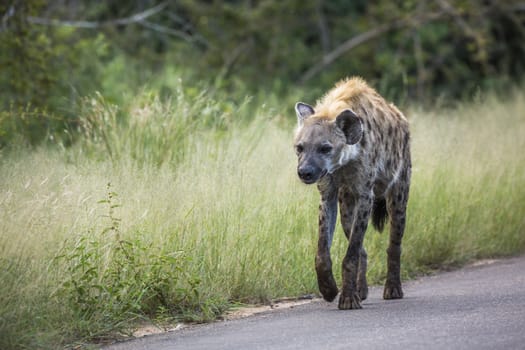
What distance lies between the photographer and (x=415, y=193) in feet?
30.1

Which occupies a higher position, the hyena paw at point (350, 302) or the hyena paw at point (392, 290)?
the hyena paw at point (392, 290)

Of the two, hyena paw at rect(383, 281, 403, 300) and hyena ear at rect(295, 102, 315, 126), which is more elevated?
hyena ear at rect(295, 102, 315, 126)

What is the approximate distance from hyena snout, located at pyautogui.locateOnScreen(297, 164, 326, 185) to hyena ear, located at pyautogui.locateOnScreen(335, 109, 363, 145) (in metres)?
0.41

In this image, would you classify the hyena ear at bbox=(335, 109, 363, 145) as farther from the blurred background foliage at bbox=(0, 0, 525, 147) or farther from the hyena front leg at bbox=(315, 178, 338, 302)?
the blurred background foliage at bbox=(0, 0, 525, 147)

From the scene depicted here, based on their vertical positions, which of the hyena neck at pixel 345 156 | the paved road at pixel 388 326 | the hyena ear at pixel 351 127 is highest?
the hyena ear at pixel 351 127

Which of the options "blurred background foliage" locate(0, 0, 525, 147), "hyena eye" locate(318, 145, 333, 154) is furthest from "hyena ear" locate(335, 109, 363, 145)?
"blurred background foliage" locate(0, 0, 525, 147)

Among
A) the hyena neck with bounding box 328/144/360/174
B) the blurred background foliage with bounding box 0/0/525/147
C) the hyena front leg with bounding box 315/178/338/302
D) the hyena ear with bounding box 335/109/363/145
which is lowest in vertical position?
the hyena front leg with bounding box 315/178/338/302

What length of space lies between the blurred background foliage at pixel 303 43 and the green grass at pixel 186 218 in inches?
224

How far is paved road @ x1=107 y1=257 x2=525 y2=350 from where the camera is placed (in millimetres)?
5352

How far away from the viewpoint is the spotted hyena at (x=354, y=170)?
22.0ft

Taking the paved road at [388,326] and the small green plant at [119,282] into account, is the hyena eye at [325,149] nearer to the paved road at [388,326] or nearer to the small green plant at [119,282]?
the paved road at [388,326]

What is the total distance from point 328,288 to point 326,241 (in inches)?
12.5

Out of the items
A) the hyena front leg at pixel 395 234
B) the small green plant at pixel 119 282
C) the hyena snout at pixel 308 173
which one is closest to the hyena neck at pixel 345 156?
the hyena snout at pixel 308 173

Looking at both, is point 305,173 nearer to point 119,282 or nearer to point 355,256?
point 355,256
